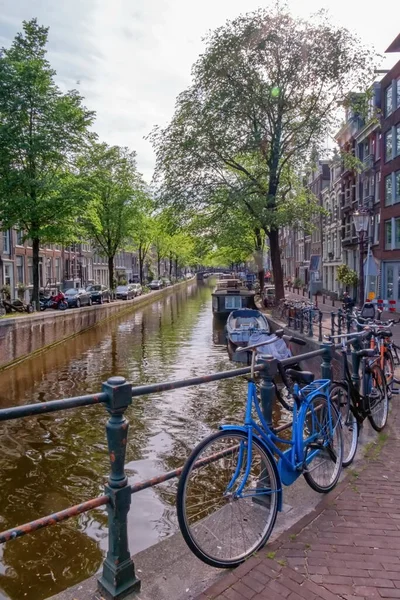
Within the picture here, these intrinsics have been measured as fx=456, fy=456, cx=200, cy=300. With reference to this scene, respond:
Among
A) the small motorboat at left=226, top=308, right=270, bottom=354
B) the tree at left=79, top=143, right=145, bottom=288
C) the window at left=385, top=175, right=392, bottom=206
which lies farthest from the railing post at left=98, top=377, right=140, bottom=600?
the tree at left=79, top=143, right=145, bottom=288

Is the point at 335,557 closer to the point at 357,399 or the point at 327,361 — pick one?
the point at 327,361

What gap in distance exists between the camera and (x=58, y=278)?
1734 inches

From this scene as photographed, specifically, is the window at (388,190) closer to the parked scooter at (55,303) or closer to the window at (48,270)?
the parked scooter at (55,303)

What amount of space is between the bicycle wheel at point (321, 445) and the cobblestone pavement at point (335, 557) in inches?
5.4

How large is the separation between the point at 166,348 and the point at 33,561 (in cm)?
1460

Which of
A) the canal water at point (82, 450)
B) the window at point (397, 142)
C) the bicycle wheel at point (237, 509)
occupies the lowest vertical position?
the canal water at point (82, 450)

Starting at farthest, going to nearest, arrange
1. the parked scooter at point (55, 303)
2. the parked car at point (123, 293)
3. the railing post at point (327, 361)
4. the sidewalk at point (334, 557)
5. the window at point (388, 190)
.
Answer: the parked car at point (123, 293)
the parked scooter at point (55, 303)
the window at point (388, 190)
the railing post at point (327, 361)
the sidewalk at point (334, 557)

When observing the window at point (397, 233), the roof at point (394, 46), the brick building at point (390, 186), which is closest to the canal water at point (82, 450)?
the brick building at point (390, 186)

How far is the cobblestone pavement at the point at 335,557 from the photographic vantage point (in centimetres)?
264

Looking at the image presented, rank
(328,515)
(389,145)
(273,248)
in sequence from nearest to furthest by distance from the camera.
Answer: (328,515)
(273,248)
(389,145)

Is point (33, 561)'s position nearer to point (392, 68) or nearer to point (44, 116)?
point (44, 116)

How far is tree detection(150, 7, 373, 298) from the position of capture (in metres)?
20.7

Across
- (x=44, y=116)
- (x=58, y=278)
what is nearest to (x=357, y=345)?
(x=44, y=116)

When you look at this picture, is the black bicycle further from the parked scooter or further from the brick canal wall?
the parked scooter
